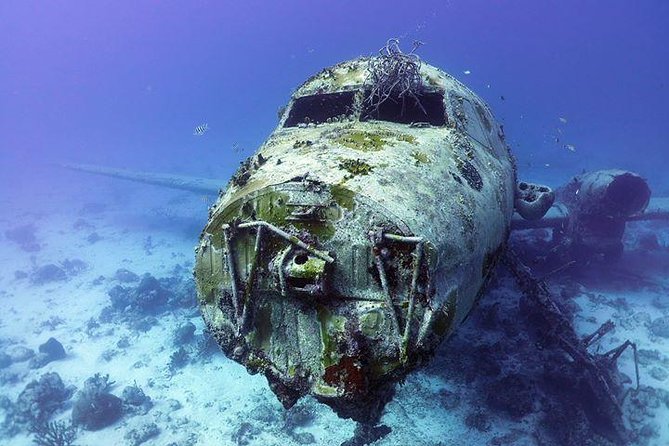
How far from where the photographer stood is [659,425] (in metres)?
9.03

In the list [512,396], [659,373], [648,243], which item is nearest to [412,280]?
[512,396]

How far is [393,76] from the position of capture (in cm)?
664

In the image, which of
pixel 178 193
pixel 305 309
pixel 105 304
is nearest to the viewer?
pixel 305 309

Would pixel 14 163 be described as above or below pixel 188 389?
below

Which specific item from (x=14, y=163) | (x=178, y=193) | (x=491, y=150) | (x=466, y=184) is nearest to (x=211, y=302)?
(x=466, y=184)

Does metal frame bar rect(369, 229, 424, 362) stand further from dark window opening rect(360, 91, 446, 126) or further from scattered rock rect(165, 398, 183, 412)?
scattered rock rect(165, 398, 183, 412)

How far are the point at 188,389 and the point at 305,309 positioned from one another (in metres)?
9.59

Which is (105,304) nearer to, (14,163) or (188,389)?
(188,389)

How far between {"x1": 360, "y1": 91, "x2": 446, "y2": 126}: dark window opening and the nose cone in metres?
3.38

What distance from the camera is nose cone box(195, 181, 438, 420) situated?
12.0 feet

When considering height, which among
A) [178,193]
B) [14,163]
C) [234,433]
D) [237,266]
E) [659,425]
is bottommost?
[14,163]

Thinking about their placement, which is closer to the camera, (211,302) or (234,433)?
(211,302)

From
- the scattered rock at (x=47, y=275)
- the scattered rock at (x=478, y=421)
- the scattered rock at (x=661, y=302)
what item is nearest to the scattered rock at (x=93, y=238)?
the scattered rock at (x=47, y=275)

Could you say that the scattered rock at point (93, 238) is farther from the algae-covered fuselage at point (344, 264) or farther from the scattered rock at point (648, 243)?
the scattered rock at point (648, 243)
